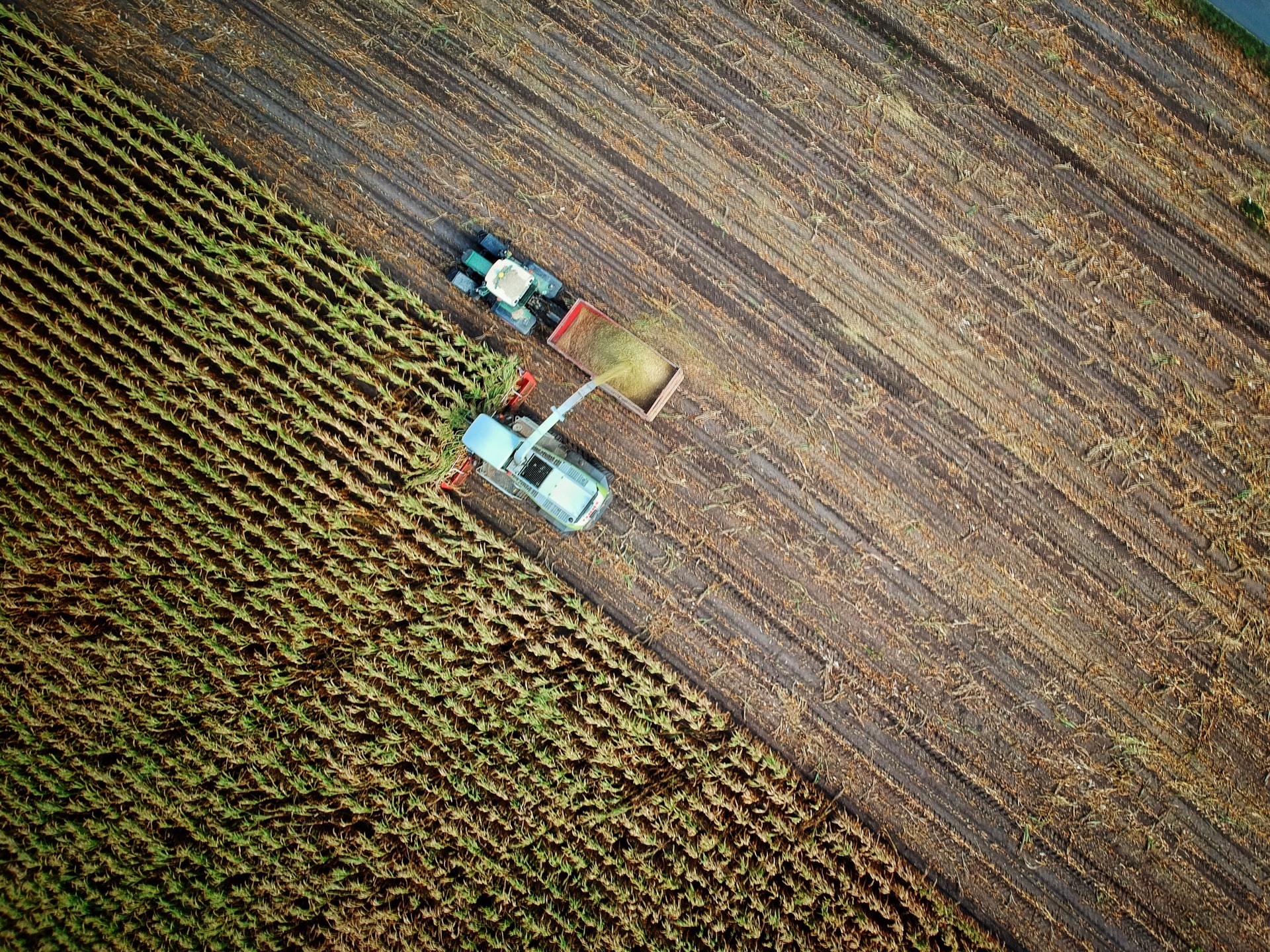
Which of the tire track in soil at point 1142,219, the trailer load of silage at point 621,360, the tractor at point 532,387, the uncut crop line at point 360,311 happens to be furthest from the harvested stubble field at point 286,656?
the tire track in soil at point 1142,219

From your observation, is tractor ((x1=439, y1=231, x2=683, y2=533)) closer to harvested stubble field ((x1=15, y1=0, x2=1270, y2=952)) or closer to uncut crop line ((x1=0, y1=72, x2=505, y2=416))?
harvested stubble field ((x1=15, y1=0, x2=1270, y2=952))

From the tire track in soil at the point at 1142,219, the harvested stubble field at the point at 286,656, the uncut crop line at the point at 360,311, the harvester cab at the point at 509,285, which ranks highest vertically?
the tire track in soil at the point at 1142,219

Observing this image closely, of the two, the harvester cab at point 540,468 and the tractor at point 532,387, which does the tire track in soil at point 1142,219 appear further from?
the harvester cab at point 540,468

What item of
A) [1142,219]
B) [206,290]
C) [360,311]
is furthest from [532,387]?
[1142,219]

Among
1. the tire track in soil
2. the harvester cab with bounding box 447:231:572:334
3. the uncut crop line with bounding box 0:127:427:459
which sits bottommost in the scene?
the uncut crop line with bounding box 0:127:427:459

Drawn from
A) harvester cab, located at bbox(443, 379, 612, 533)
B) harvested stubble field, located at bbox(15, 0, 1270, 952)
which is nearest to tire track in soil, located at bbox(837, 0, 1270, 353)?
harvested stubble field, located at bbox(15, 0, 1270, 952)

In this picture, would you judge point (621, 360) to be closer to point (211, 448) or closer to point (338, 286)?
point (338, 286)
